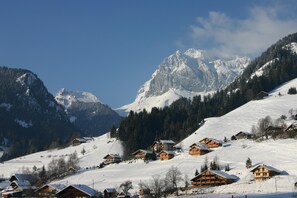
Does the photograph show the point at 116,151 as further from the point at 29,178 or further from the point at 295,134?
the point at 295,134

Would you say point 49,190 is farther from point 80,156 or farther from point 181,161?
point 80,156

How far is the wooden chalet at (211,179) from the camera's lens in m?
95.2

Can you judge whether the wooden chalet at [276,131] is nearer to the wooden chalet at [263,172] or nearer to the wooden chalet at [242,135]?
the wooden chalet at [242,135]

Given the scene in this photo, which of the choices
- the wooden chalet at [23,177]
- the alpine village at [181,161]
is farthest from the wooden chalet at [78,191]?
the wooden chalet at [23,177]

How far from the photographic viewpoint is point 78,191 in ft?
316

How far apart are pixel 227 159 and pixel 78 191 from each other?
1543 inches

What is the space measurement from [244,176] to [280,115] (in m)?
73.6

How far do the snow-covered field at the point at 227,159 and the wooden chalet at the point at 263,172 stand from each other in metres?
1.57

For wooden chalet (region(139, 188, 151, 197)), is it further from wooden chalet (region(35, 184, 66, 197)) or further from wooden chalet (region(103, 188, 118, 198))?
wooden chalet (region(35, 184, 66, 197))

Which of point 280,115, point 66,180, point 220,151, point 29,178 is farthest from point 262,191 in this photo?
point 280,115

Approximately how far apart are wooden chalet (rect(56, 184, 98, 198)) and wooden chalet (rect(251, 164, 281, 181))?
29.8 metres

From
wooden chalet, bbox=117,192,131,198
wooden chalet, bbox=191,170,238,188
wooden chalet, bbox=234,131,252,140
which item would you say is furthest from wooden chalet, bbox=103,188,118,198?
wooden chalet, bbox=234,131,252,140

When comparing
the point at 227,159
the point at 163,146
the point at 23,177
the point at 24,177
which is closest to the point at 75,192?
the point at 227,159

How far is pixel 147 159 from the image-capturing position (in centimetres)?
14025
